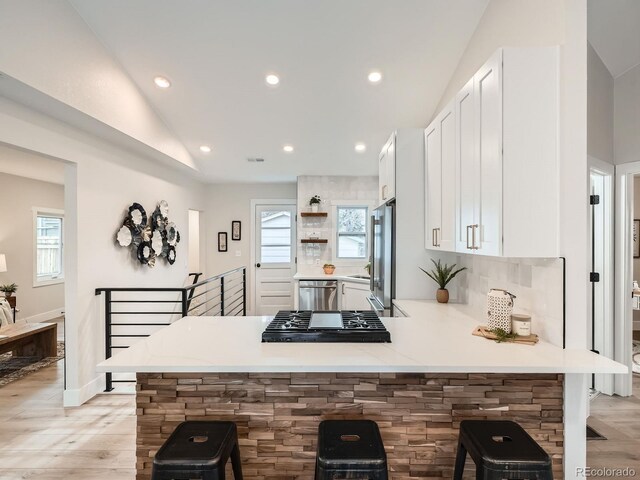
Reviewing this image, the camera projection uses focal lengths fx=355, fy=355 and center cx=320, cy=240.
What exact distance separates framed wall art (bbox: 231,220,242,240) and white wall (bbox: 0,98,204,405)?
2.60 metres

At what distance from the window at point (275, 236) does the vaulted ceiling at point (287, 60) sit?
82.7 inches

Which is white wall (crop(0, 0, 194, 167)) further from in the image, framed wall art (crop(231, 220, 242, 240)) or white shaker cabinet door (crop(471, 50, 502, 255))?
framed wall art (crop(231, 220, 242, 240))

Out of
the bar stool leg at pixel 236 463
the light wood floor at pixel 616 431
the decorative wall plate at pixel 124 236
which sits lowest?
the light wood floor at pixel 616 431

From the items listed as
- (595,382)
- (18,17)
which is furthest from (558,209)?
(18,17)

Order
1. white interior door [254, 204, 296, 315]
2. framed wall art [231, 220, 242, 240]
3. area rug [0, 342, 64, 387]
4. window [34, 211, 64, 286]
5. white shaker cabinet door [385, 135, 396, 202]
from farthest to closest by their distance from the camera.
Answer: framed wall art [231, 220, 242, 240] < white interior door [254, 204, 296, 315] < window [34, 211, 64, 286] < area rug [0, 342, 64, 387] < white shaker cabinet door [385, 135, 396, 202]

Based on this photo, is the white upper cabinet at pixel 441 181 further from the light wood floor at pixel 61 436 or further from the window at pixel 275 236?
the window at pixel 275 236

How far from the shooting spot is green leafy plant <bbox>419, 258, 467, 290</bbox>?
2.79 metres

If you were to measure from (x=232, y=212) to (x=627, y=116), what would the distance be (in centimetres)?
559

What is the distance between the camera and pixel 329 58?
3.18 metres

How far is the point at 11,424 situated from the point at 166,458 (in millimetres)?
2331

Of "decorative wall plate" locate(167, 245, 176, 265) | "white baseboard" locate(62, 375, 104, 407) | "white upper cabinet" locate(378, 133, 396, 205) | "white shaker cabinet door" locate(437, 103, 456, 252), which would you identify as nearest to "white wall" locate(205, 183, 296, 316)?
"decorative wall plate" locate(167, 245, 176, 265)

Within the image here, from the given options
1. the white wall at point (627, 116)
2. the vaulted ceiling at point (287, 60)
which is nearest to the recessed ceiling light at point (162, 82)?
the vaulted ceiling at point (287, 60)

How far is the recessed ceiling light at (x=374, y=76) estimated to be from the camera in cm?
335

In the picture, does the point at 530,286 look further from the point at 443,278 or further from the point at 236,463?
the point at 236,463
